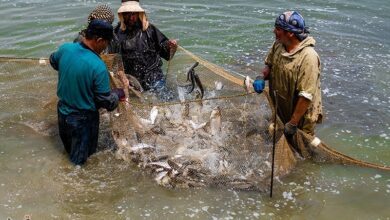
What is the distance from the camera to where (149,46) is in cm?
787

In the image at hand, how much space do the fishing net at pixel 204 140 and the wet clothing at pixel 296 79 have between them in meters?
0.35

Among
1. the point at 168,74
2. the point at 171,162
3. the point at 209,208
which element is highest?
the point at 168,74

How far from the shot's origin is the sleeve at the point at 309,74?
5.59m

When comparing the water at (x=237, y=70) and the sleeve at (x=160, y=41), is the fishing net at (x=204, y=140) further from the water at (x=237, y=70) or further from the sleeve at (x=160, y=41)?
the sleeve at (x=160, y=41)

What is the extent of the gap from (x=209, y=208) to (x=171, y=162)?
34.6 inches

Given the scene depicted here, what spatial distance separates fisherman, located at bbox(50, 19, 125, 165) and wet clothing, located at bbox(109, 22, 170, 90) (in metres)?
1.84

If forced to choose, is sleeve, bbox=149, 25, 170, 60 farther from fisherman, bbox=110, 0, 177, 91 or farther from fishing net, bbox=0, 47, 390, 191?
fishing net, bbox=0, 47, 390, 191

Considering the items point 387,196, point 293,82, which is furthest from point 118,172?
point 387,196

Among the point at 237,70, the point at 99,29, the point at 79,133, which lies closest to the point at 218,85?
the point at 237,70

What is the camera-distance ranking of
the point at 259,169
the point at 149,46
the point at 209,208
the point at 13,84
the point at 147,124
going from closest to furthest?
1. the point at 209,208
2. the point at 259,169
3. the point at 147,124
4. the point at 149,46
5. the point at 13,84

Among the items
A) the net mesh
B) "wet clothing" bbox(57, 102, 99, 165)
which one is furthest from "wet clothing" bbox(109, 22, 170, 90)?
"wet clothing" bbox(57, 102, 99, 165)

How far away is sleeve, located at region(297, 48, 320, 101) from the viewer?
5586mm

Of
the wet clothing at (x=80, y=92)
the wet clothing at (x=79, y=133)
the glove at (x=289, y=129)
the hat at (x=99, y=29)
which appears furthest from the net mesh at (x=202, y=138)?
the hat at (x=99, y=29)

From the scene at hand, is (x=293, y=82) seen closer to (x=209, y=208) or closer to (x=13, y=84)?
(x=209, y=208)
